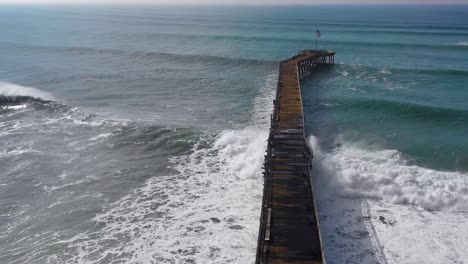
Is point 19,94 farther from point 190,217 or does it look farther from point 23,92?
point 190,217

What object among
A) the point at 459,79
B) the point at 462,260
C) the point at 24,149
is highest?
the point at 459,79

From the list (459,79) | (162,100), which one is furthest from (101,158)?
(459,79)

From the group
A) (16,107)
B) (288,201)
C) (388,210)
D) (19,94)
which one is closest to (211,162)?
(288,201)

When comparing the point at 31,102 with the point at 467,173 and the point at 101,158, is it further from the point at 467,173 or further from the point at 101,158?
the point at 467,173

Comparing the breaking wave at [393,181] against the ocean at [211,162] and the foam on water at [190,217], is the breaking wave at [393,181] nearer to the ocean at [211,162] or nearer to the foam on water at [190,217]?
the ocean at [211,162]

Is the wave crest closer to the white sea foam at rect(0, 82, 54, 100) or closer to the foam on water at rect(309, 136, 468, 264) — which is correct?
the white sea foam at rect(0, 82, 54, 100)
